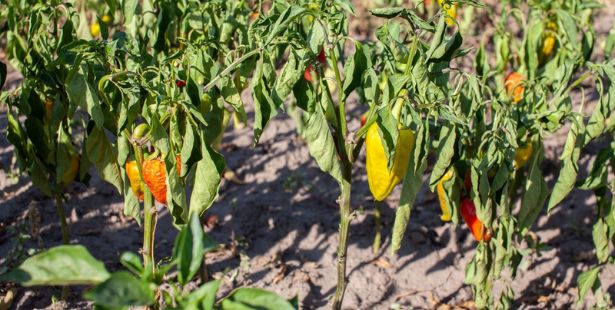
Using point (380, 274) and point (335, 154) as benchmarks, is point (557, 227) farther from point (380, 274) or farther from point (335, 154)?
point (335, 154)

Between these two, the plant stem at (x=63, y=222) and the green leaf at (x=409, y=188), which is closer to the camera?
the green leaf at (x=409, y=188)

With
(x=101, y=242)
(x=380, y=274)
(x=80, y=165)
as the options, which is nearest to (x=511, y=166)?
(x=380, y=274)

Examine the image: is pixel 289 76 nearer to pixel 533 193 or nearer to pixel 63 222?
pixel 533 193

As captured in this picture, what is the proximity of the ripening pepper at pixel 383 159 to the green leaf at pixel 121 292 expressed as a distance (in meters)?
0.83

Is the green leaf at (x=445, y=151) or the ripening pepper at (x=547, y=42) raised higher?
the ripening pepper at (x=547, y=42)

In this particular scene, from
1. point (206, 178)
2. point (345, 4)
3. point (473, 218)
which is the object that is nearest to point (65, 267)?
point (206, 178)

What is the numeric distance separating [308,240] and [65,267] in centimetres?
184

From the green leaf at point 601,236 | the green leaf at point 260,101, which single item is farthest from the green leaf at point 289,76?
the green leaf at point 601,236

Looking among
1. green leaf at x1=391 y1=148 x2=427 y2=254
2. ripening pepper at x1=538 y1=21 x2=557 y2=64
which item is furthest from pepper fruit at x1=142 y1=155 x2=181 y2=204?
ripening pepper at x1=538 y1=21 x2=557 y2=64

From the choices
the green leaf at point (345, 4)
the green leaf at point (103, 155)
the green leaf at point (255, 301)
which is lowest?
the green leaf at point (255, 301)

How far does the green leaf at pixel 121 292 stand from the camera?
119 cm

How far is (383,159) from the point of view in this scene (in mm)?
2012

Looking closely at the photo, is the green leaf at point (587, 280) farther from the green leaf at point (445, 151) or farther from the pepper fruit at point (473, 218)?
the green leaf at point (445, 151)

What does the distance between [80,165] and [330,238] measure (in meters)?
1.04
